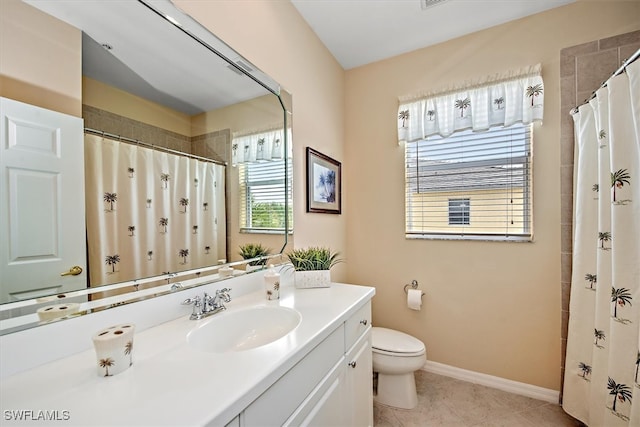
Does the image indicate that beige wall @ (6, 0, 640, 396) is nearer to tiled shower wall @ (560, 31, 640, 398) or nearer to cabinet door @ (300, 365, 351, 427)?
tiled shower wall @ (560, 31, 640, 398)

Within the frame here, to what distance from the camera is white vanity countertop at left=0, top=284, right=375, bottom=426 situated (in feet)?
Answer: 1.66

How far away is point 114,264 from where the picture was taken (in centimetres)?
85

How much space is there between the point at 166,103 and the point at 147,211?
0.43 metres

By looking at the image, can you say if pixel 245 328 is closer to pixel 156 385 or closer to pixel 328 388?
pixel 328 388

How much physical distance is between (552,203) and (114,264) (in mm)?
2388

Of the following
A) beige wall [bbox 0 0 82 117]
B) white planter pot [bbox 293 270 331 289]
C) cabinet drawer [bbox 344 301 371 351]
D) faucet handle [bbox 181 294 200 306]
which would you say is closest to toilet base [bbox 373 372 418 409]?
cabinet drawer [bbox 344 301 371 351]

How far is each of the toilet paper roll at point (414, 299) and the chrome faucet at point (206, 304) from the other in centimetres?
149

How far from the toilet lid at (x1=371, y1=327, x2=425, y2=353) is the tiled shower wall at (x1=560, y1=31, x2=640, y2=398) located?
950mm

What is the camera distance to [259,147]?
1.48 meters

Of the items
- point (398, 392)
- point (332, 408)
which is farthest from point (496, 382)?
point (332, 408)

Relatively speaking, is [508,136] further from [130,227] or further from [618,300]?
[130,227]

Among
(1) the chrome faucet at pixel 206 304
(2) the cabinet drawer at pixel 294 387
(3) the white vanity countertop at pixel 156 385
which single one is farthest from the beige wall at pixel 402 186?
(3) the white vanity countertop at pixel 156 385

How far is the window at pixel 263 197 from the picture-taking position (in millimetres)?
1376

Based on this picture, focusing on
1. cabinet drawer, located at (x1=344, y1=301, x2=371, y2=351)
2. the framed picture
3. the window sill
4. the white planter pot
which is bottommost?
cabinet drawer, located at (x1=344, y1=301, x2=371, y2=351)
